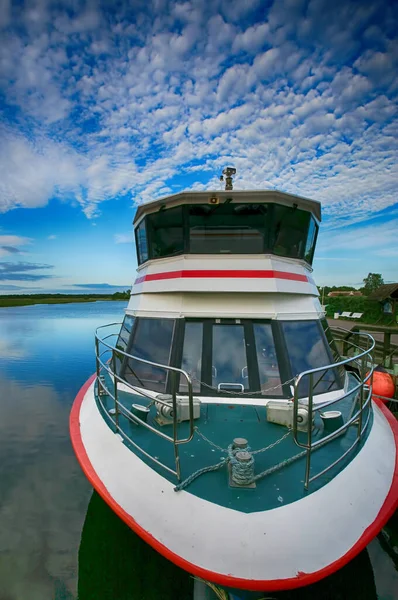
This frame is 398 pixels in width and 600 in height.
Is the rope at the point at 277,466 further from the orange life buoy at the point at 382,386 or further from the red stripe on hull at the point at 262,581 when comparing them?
the orange life buoy at the point at 382,386

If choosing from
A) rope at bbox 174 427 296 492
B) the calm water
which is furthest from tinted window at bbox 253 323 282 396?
the calm water

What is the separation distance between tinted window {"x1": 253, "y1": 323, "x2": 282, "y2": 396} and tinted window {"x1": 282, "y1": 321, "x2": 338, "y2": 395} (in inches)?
9.8

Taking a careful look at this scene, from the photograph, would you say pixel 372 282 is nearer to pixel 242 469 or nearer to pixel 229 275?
pixel 229 275

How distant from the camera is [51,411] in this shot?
10.5m

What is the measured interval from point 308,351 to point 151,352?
2.47 meters

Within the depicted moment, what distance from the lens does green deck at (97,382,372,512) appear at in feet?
9.63

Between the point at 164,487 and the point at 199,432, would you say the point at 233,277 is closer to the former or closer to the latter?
the point at 199,432

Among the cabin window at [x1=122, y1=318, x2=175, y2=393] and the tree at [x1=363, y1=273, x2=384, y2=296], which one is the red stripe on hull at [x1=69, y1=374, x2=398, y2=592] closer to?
the cabin window at [x1=122, y1=318, x2=175, y2=393]

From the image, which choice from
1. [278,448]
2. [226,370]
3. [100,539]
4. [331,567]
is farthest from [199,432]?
[100,539]

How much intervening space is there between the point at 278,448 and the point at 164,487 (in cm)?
129

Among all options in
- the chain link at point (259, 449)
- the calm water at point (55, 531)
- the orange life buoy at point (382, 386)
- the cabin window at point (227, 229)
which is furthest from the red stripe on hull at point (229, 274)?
the calm water at point (55, 531)

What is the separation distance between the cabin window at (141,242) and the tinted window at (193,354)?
75.7 inches

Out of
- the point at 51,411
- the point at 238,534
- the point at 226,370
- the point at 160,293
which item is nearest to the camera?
the point at 238,534

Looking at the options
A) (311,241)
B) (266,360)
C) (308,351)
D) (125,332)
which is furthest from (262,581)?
(311,241)
